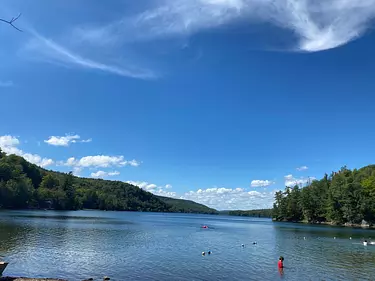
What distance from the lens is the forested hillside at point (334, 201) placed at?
138875mm

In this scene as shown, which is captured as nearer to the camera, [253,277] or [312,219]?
[253,277]

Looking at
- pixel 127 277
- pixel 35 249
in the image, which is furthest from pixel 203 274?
pixel 35 249

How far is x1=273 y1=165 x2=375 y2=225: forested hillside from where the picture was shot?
138875mm

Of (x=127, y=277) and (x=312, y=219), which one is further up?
(x=312, y=219)

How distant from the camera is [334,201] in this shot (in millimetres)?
149750

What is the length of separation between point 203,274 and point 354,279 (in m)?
14.7

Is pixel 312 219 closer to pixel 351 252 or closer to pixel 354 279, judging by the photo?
pixel 351 252

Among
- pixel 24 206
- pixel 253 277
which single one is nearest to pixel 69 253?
pixel 253 277

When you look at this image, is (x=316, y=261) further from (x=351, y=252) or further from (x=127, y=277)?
(x=127, y=277)

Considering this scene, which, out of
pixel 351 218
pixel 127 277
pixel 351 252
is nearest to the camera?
pixel 127 277

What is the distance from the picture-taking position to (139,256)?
41.1 meters

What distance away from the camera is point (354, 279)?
3244 cm

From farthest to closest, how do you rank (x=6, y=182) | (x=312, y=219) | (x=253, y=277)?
(x=312, y=219) < (x=6, y=182) < (x=253, y=277)

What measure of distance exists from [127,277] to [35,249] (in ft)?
57.1
